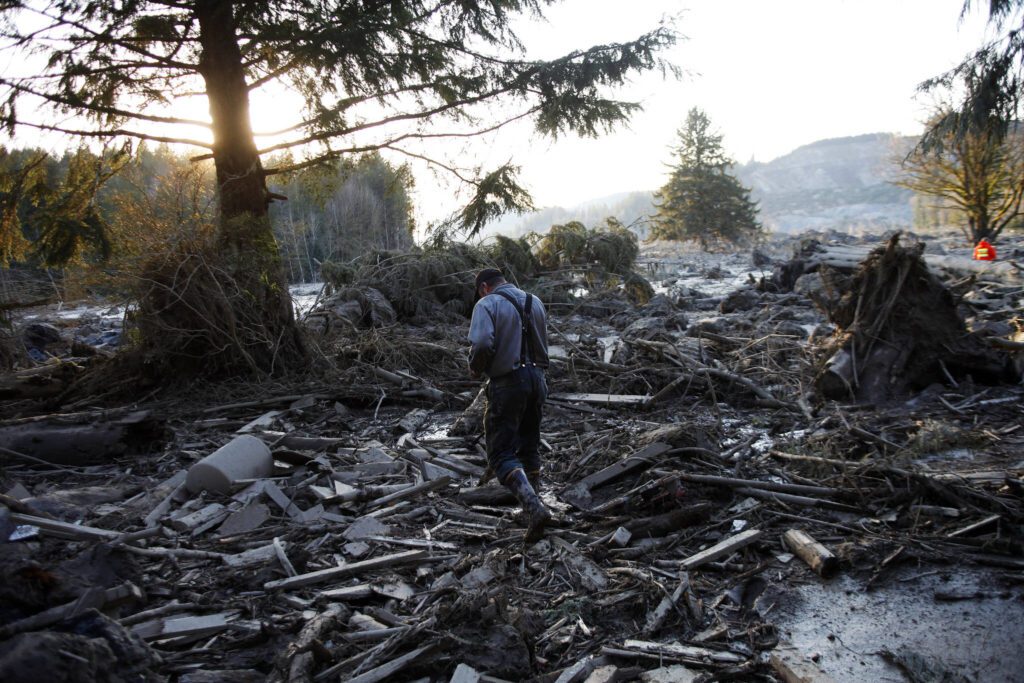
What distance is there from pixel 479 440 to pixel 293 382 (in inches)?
139

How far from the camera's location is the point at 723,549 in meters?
4.02

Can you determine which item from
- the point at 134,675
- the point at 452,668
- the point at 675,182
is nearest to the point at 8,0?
the point at 134,675

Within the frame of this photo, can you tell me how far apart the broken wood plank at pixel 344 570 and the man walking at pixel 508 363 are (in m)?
0.96

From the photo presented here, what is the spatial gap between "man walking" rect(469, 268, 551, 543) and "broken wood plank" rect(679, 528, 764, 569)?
4.13 feet

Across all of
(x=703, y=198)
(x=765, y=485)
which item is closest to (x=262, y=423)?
(x=765, y=485)

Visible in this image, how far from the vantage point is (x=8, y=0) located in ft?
24.0

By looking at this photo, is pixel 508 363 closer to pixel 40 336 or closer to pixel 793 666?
pixel 793 666

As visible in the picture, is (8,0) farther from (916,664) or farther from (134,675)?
(916,664)

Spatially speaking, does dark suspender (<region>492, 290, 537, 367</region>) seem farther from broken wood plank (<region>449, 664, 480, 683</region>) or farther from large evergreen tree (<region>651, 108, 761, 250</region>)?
large evergreen tree (<region>651, 108, 761, 250</region>)

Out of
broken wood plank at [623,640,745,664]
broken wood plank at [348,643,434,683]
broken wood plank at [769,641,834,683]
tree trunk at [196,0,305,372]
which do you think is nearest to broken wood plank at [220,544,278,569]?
broken wood plank at [348,643,434,683]

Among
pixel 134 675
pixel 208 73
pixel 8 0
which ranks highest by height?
pixel 8 0

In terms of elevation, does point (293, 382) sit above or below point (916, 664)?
above

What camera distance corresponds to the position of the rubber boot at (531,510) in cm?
435

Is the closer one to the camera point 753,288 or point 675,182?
point 753,288
